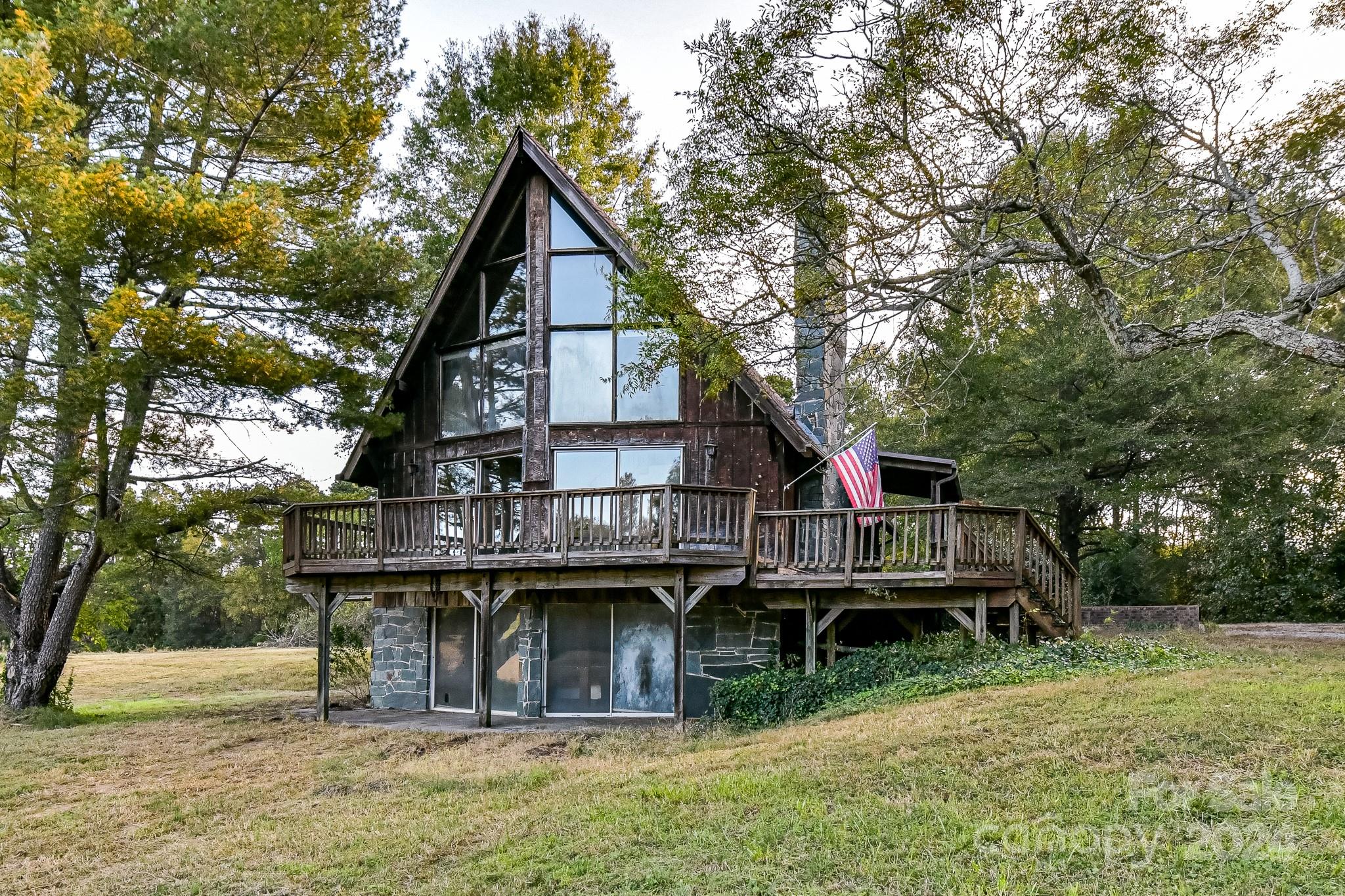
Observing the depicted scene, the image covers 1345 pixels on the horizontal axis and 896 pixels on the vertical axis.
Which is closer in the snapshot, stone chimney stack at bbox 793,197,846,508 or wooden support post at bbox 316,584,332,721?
stone chimney stack at bbox 793,197,846,508

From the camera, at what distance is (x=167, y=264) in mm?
13680

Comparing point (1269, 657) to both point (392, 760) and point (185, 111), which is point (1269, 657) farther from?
point (185, 111)

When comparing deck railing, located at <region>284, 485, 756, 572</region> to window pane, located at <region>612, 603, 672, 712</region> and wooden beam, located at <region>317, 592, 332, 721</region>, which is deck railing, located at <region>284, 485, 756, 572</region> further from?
window pane, located at <region>612, 603, 672, 712</region>

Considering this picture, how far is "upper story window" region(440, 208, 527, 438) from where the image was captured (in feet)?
51.3

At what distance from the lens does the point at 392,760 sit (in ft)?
35.1

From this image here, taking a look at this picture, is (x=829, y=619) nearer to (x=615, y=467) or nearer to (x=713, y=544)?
(x=713, y=544)

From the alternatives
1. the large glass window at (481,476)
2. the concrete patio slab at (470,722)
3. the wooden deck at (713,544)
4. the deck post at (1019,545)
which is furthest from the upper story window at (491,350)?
the deck post at (1019,545)

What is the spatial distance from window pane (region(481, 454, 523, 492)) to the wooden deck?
5.41 feet

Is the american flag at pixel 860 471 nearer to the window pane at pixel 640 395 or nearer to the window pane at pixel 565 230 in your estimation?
the window pane at pixel 640 395

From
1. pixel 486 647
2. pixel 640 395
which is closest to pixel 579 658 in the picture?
pixel 486 647

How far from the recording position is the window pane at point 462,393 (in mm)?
16062

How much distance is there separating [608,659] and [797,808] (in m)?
8.12

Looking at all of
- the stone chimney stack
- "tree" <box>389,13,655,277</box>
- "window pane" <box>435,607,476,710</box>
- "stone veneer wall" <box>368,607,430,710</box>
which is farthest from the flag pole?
"tree" <box>389,13,655,277</box>

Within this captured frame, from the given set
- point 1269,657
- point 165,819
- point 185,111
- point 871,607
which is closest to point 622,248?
point 871,607
